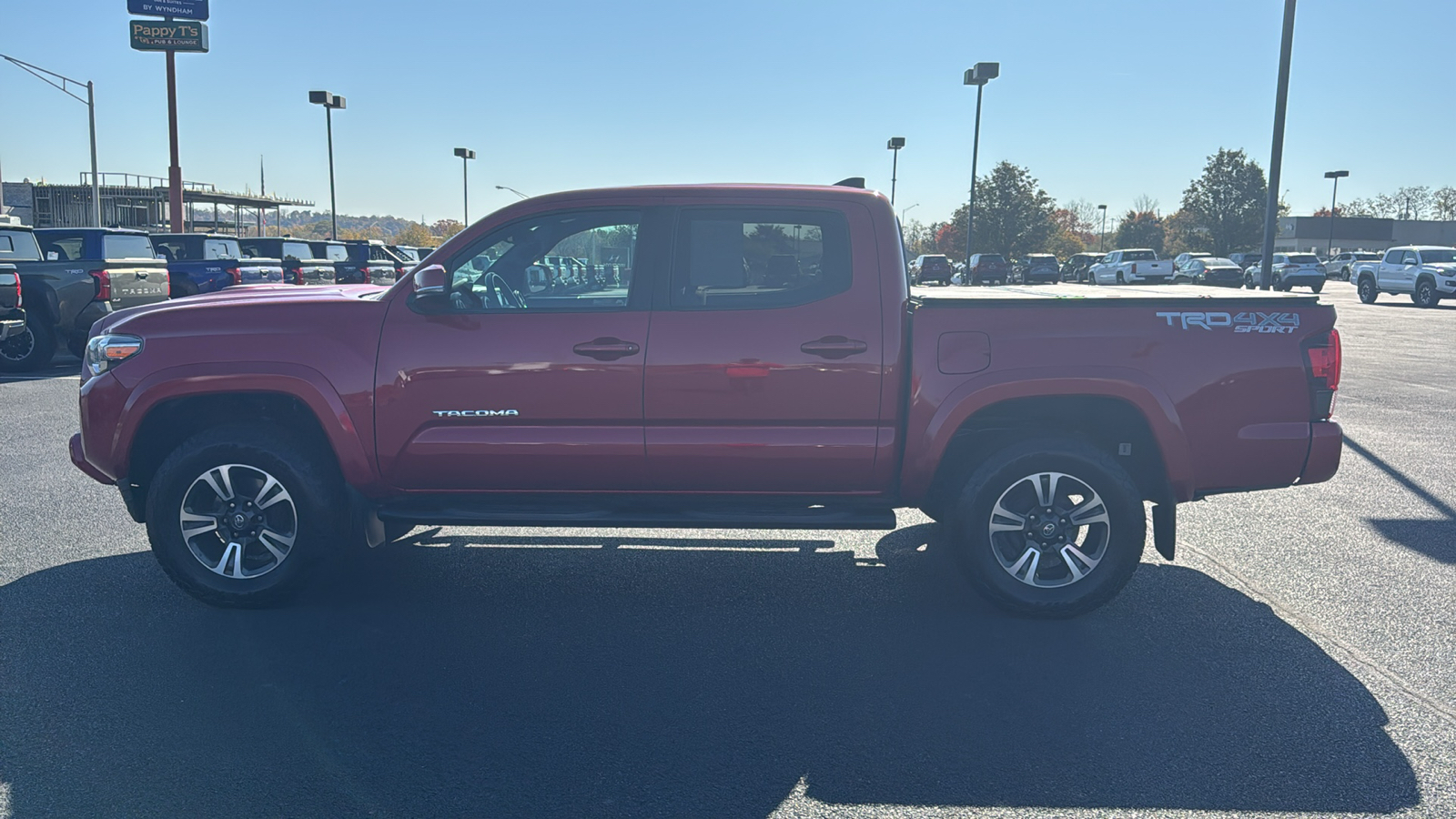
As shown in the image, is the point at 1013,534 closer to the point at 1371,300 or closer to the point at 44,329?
the point at 44,329

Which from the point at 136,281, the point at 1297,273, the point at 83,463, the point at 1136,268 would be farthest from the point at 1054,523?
the point at 1136,268

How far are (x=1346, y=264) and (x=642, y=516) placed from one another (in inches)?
2963

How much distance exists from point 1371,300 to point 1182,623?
37731 millimetres

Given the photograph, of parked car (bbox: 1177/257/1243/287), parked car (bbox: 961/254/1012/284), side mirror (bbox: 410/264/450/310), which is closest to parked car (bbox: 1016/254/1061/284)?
parked car (bbox: 961/254/1012/284)

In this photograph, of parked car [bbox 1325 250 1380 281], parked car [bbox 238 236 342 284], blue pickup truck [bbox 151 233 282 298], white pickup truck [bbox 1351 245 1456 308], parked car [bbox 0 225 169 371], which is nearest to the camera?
parked car [bbox 0 225 169 371]

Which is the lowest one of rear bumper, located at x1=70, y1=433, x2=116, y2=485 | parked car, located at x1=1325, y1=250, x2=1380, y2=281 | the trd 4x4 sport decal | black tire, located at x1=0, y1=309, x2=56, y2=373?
black tire, located at x1=0, y1=309, x2=56, y2=373

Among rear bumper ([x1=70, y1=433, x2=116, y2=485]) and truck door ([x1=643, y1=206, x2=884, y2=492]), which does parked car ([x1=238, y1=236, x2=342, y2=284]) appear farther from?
truck door ([x1=643, y1=206, x2=884, y2=492])

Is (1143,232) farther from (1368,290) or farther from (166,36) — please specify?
(166,36)

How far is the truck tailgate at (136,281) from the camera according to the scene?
15.0 m

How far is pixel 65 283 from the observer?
1461 cm

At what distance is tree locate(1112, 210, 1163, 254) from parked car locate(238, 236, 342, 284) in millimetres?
100149

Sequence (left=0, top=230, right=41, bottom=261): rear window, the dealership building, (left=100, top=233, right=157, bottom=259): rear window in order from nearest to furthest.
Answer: (left=0, top=230, right=41, bottom=261): rear window < (left=100, top=233, right=157, bottom=259): rear window < the dealership building

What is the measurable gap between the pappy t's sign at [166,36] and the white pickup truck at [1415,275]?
4465cm

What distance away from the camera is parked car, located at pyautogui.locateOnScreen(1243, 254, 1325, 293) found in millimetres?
41281
